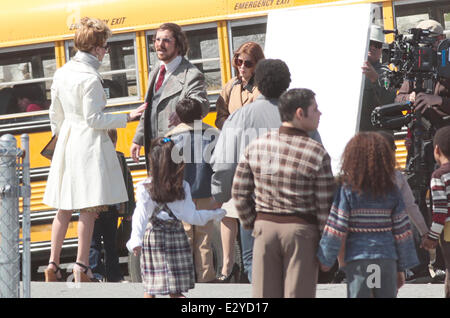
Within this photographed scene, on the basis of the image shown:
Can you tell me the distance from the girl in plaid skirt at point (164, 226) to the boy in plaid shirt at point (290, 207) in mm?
796

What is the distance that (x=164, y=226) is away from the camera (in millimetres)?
5672

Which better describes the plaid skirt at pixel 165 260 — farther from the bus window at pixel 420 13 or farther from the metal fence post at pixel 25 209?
the bus window at pixel 420 13

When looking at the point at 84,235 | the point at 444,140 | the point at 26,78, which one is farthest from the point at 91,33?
the point at 444,140

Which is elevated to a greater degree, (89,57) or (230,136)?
(89,57)

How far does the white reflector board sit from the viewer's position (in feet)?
23.0

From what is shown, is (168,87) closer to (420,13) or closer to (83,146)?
(83,146)

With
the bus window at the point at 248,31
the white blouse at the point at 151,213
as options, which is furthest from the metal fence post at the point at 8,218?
the bus window at the point at 248,31

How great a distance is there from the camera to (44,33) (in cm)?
907

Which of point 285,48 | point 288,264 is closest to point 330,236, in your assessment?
point 288,264

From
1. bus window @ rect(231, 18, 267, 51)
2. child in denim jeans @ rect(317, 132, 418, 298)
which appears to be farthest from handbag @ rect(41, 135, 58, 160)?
child in denim jeans @ rect(317, 132, 418, 298)

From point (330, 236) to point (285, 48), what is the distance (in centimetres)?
285

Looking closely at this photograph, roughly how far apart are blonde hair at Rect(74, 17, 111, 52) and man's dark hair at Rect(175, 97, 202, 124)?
0.66 m

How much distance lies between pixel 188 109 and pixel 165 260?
5.06 feet
